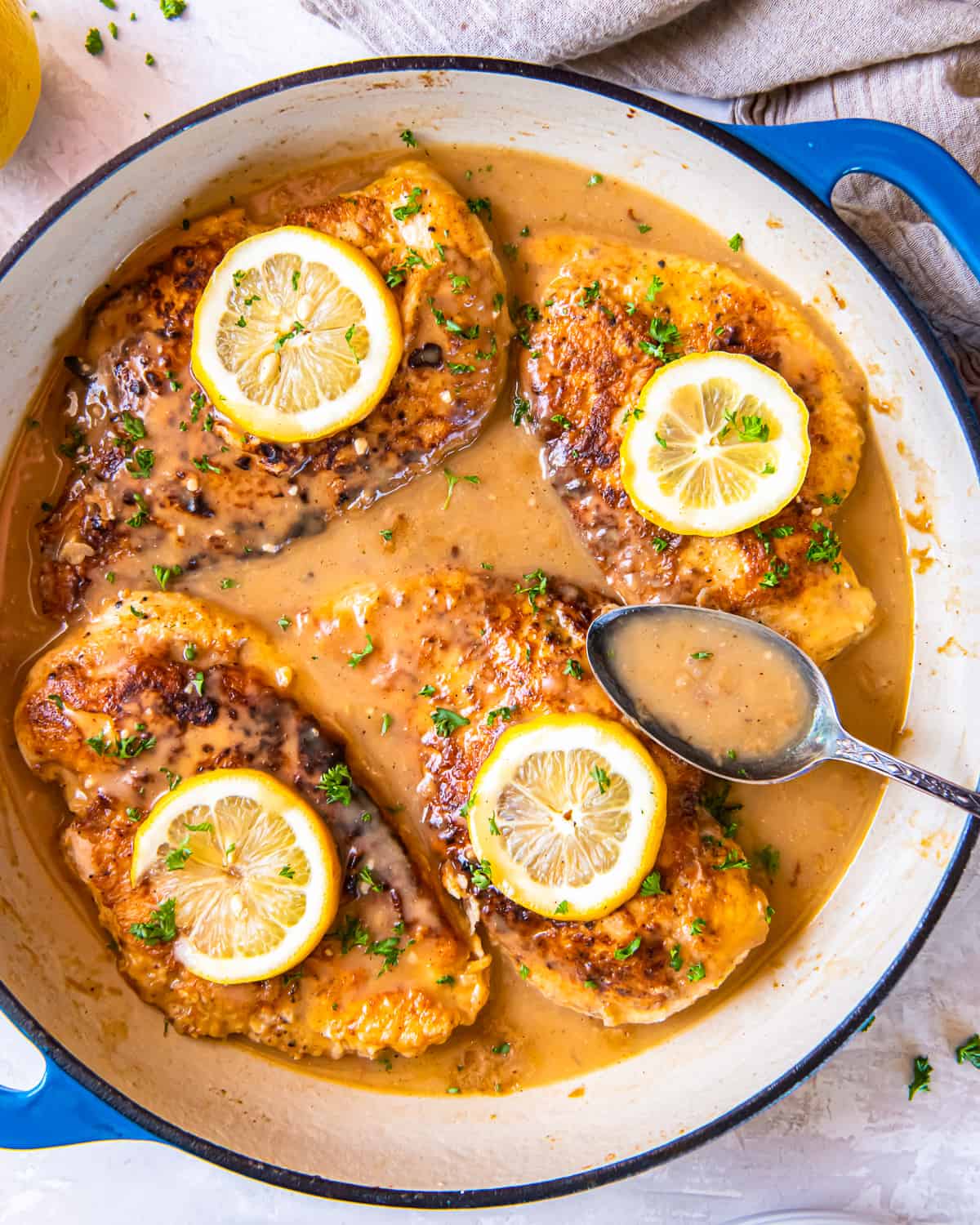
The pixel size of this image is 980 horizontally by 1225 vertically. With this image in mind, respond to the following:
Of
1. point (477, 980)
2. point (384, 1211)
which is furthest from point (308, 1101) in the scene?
point (477, 980)

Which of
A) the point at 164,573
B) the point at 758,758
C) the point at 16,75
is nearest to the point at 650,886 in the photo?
the point at 758,758

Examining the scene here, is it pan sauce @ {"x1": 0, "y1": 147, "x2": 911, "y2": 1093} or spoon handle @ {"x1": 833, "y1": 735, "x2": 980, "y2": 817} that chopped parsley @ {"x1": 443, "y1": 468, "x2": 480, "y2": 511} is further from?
spoon handle @ {"x1": 833, "y1": 735, "x2": 980, "y2": 817}

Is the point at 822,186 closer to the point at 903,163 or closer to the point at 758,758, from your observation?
the point at 903,163

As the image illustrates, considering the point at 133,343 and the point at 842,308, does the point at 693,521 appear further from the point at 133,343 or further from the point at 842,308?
the point at 133,343

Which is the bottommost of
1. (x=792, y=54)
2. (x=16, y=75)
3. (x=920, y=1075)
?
(x=920, y=1075)

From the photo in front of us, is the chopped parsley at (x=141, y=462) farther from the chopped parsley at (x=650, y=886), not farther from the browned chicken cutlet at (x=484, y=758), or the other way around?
the chopped parsley at (x=650, y=886)

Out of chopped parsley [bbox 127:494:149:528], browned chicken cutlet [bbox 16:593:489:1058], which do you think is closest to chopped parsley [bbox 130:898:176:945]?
browned chicken cutlet [bbox 16:593:489:1058]
